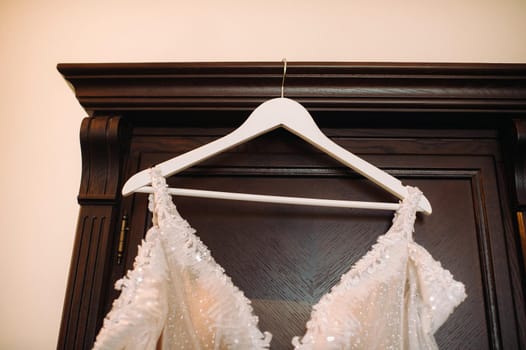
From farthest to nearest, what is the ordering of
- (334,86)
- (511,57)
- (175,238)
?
(511,57) → (334,86) → (175,238)

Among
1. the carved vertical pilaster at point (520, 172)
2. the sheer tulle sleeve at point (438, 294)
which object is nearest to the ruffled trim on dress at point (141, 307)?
the sheer tulle sleeve at point (438, 294)

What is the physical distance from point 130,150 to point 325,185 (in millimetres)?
469

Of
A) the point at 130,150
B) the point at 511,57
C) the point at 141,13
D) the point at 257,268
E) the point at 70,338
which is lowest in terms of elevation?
the point at 70,338

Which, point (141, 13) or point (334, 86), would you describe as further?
point (141, 13)

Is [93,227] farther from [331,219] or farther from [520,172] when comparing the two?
[520,172]

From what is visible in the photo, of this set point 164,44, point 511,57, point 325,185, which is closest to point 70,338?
point 325,185

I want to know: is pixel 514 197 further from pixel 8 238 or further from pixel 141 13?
pixel 8 238

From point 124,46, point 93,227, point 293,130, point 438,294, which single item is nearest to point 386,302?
point 438,294

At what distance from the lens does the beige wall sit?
0.95m

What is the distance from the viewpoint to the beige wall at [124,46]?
3.11ft

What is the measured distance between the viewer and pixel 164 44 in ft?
3.41

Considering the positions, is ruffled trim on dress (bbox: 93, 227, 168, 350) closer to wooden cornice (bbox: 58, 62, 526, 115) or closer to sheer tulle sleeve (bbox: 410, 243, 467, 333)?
wooden cornice (bbox: 58, 62, 526, 115)

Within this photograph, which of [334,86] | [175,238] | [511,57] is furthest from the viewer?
[511,57]

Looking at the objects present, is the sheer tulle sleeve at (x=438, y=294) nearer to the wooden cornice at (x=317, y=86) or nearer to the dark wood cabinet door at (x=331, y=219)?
A: the dark wood cabinet door at (x=331, y=219)
